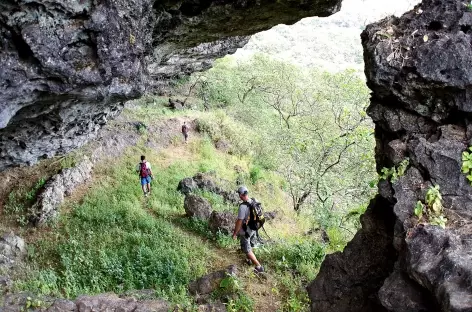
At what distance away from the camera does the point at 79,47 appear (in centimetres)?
718

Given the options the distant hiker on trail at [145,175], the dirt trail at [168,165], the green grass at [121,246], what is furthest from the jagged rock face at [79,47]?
the dirt trail at [168,165]

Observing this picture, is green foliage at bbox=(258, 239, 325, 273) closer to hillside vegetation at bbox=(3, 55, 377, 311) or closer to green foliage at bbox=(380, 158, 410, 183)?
hillside vegetation at bbox=(3, 55, 377, 311)

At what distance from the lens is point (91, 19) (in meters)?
7.01

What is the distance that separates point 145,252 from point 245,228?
291cm

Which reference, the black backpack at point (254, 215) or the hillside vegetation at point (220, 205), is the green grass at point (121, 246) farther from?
the black backpack at point (254, 215)

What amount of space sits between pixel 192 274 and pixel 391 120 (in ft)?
20.0

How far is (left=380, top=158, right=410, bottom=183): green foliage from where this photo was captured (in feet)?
21.1

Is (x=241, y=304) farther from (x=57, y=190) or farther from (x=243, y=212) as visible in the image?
(x=57, y=190)

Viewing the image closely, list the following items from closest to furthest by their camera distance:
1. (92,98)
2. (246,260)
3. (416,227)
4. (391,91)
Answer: (416,227)
(391,91)
(92,98)
(246,260)

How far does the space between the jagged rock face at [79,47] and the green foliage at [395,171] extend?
4747 mm

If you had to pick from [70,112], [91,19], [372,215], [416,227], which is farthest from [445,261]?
[70,112]

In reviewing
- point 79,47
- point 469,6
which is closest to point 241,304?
point 79,47

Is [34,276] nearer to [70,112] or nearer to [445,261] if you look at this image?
[70,112]

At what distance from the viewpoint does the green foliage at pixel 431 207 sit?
580cm
